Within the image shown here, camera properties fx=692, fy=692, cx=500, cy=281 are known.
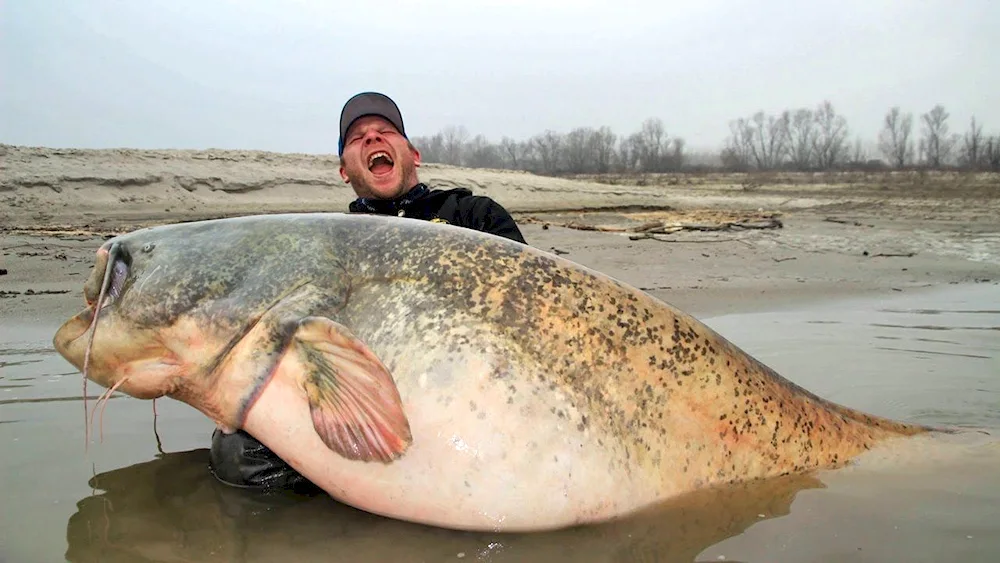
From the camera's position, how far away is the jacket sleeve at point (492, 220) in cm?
356

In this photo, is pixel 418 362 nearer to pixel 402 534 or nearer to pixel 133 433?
pixel 402 534

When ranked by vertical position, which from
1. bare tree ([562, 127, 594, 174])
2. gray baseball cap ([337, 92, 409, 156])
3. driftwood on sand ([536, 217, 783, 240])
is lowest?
driftwood on sand ([536, 217, 783, 240])

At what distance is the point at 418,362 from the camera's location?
210 centimetres

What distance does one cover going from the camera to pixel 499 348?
7.04 feet

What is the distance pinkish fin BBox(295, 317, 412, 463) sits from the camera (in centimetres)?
195

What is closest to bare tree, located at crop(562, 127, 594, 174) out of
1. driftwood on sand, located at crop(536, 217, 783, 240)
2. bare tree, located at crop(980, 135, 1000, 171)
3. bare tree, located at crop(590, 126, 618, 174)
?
bare tree, located at crop(590, 126, 618, 174)

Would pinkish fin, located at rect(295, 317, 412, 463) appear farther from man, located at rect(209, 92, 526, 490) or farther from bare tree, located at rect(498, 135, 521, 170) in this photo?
bare tree, located at rect(498, 135, 521, 170)

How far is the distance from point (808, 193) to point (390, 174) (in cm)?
2660

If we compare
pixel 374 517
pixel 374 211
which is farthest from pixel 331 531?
pixel 374 211

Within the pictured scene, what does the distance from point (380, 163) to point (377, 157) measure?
0.05 m

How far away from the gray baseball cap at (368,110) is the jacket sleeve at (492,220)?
2.15 feet

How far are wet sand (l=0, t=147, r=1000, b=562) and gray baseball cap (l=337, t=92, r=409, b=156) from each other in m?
1.73

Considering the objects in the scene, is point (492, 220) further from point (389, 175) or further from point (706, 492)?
point (706, 492)

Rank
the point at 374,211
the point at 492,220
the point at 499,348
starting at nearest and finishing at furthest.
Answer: the point at 499,348
the point at 492,220
the point at 374,211
